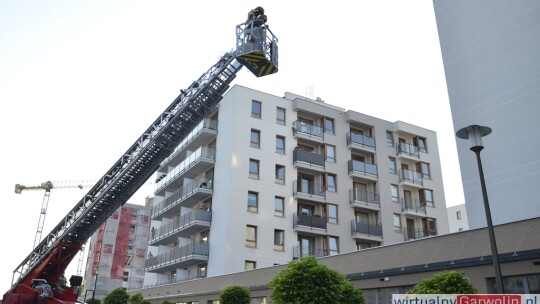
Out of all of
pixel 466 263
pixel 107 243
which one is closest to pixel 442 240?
pixel 466 263

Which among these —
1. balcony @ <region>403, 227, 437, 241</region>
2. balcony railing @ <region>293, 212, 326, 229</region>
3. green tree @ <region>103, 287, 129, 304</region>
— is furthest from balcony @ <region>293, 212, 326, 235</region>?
green tree @ <region>103, 287, 129, 304</region>

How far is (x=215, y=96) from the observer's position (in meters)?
18.5

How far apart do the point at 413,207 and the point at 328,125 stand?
1197cm

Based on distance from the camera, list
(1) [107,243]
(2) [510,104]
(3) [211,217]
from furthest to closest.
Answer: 1. (1) [107,243]
2. (3) [211,217]
3. (2) [510,104]

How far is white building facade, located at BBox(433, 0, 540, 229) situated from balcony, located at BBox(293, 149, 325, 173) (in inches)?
704

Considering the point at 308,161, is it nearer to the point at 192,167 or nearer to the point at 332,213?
the point at 332,213

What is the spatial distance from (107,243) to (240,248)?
203ft

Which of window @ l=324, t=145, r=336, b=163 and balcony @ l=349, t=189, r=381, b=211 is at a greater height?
window @ l=324, t=145, r=336, b=163

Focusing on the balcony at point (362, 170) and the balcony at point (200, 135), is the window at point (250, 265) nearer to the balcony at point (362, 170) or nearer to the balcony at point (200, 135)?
the balcony at point (200, 135)

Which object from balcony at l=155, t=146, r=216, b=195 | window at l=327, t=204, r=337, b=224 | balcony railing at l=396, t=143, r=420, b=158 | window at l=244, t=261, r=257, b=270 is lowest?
window at l=244, t=261, r=257, b=270

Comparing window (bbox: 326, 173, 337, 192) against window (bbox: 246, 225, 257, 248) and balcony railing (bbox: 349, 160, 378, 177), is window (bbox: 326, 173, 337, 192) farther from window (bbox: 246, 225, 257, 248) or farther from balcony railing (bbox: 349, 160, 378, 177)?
window (bbox: 246, 225, 257, 248)

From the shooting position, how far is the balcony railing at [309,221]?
3891cm

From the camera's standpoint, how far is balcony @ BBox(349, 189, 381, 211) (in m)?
42.3

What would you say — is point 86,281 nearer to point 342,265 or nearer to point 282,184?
point 282,184
